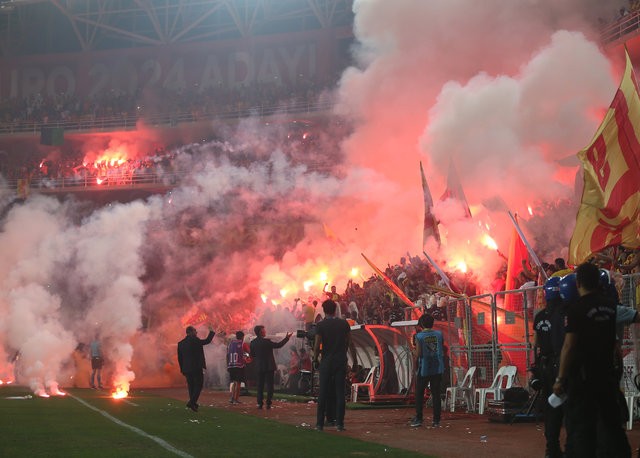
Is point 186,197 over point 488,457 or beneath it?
over

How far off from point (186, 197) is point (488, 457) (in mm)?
24895

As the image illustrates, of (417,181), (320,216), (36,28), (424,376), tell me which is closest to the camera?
(424,376)

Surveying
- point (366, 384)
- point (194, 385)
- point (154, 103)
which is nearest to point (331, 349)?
point (194, 385)

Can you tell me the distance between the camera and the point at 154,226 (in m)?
32.5

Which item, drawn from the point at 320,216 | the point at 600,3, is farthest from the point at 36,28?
the point at 600,3

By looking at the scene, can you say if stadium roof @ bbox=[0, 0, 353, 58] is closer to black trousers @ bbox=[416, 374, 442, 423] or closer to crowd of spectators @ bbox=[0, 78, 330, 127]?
crowd of spectators @ bbox=[0, 78, 330, 127]

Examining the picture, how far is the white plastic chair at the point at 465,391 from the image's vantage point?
15227mm

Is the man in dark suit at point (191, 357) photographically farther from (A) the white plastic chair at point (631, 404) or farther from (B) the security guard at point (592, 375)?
(B) the security guard at point (592, 375)

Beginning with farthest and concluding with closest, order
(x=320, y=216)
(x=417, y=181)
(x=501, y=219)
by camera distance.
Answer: (x=320, y=216), (x=417, y=181), (x=501, y=219)

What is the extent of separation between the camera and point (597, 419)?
6.61 meters

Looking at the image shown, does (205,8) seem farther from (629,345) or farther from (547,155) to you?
(629,345)

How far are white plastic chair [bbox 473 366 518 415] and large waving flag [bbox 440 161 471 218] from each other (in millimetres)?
8749

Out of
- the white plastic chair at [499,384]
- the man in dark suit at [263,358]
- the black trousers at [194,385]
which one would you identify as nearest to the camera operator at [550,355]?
the white plastic chair at [499,384]

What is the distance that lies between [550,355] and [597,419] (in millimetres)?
2443
